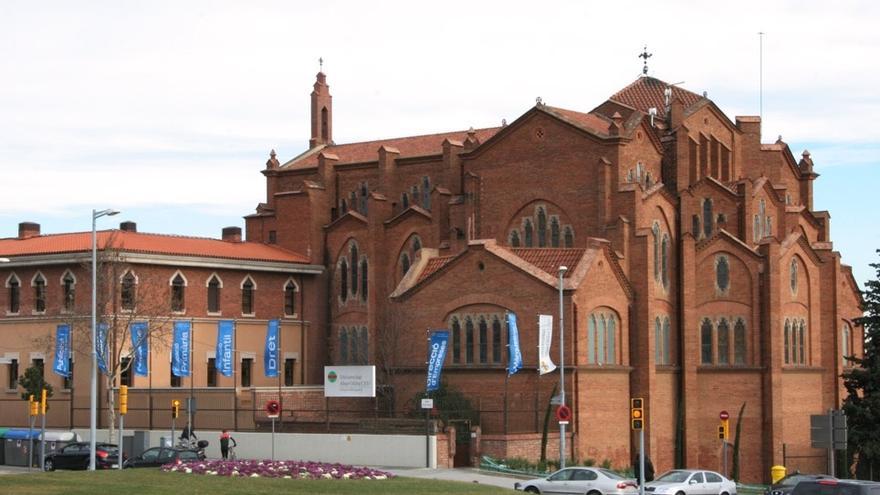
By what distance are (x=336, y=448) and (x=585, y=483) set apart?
1483 cm

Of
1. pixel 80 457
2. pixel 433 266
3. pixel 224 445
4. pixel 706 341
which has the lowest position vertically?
pixel 80 457

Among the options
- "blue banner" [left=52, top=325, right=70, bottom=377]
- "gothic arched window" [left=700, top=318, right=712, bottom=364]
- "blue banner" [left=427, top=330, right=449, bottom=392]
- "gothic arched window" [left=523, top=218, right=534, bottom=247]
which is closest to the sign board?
"blue banner" [left=427, top=330, right=449, bottom=392]

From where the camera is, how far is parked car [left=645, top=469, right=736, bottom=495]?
44781mm

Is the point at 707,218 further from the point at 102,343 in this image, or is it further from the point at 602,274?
the point at 102,343

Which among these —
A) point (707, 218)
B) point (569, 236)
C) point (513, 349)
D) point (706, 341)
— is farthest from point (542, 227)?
point (513, 349)

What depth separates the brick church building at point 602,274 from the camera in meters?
64.0

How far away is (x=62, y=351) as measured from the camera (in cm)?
6425

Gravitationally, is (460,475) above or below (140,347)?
below

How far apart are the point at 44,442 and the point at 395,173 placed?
104 ft

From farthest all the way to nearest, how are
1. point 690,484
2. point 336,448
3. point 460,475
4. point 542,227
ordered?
point 542,227
point 336,448
point 460,475
point 690,484

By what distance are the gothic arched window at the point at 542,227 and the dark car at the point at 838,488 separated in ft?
130

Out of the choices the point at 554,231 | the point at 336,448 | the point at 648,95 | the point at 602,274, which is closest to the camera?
the point at 336,448

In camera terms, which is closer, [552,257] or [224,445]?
[224,445]

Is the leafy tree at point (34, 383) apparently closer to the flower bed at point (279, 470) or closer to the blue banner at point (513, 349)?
the blue banner at point (513, 349)
